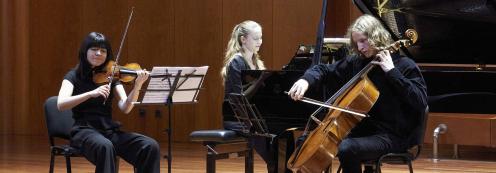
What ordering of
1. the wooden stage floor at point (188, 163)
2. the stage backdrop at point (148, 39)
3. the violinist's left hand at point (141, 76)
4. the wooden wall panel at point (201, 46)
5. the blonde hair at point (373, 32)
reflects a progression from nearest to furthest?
the blonde hair at point (373, 32), the violinist's left hand at point (141, 76), the wooden stage floor at point (188, 163), the stage backdrop at point (148, 39), the wooden wall panel at point (201, 46)

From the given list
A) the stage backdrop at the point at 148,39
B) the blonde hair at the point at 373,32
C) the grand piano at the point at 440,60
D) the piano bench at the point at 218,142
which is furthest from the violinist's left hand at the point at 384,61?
the stage backdrop at the point at 148,39

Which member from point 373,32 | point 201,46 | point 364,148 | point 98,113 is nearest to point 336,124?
point 364,148

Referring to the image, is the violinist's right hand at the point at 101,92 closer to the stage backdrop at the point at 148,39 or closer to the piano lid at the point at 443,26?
the piano lid at the point at 443,26

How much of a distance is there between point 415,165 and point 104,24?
4.11 metres

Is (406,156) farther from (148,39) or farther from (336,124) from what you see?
(148,39)

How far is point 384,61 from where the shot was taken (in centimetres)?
374

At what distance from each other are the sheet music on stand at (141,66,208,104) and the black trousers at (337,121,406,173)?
971mm

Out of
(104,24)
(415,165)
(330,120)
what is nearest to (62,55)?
(104,24)

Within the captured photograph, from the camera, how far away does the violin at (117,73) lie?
431 cm

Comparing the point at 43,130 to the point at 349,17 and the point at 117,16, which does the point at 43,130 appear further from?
the point at 349,17

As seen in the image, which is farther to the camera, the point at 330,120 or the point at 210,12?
the point at 210,12

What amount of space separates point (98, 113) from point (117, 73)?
268mm

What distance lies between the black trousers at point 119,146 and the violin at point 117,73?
0.90 ft

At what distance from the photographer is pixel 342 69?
4.06 m
